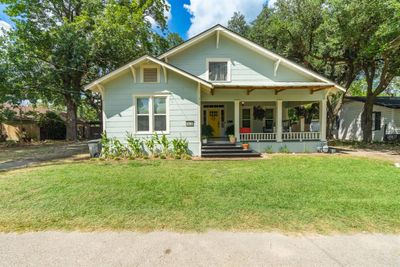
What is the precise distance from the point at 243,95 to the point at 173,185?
817 centimetres

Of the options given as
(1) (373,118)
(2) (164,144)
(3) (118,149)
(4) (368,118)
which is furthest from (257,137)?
(1) (373,118)

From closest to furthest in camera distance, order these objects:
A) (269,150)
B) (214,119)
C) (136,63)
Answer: (136,63), (269,150), (214,119)

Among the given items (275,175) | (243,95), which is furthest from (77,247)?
(243,95)

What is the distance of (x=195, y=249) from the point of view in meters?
3.15

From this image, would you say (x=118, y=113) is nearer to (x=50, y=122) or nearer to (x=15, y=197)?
(x=15, y=197)

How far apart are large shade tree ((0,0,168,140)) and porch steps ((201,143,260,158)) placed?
12.7 metres

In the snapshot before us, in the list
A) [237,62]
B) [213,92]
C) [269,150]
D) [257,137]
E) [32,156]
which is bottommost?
[32,156]

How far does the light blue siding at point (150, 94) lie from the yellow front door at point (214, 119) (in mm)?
3884

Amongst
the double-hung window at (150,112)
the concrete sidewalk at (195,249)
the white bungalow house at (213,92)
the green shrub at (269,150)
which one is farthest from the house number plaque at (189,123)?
the concrete sidewalk at (195,249)

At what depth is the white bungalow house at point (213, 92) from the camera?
438 inches

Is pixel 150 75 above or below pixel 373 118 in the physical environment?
above

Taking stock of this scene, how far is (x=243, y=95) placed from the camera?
12.7 meters

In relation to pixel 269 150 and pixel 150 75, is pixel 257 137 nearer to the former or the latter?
pixel 269 150

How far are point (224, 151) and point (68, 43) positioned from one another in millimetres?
16002
